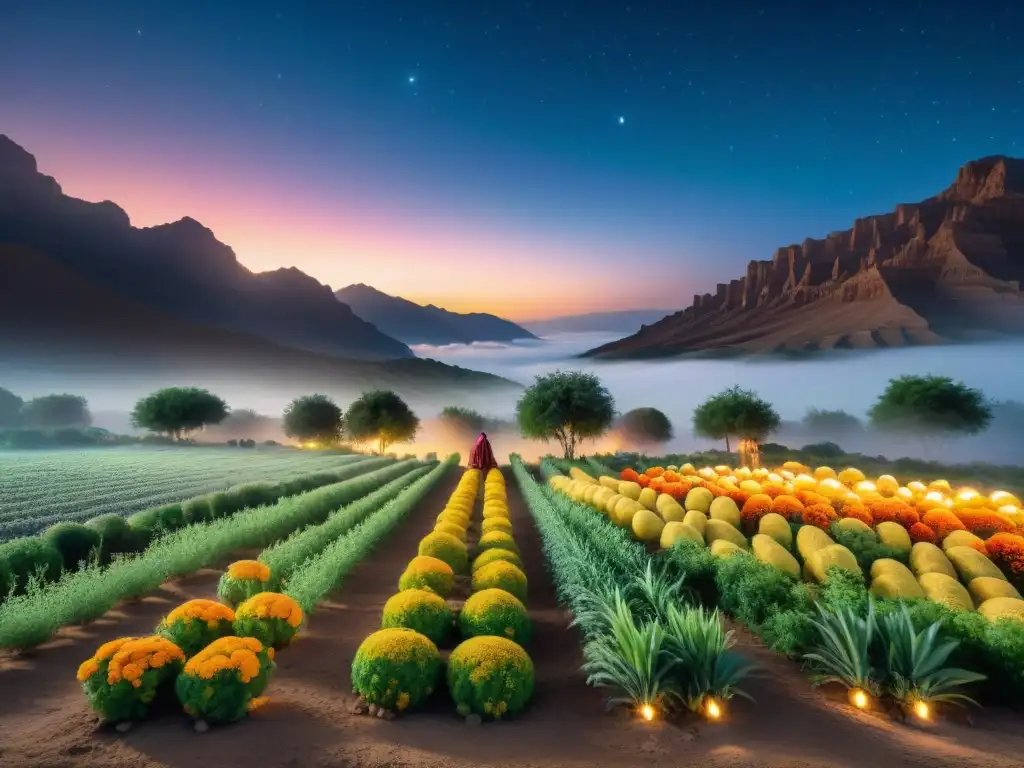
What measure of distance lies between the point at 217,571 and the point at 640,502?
10469mm

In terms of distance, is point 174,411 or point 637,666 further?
point 174,411

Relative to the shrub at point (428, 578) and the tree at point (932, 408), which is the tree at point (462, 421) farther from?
the shrub at point (428, 578)

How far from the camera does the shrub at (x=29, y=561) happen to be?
36.7 feet

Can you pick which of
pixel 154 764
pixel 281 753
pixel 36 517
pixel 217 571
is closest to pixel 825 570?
pixel 281 753

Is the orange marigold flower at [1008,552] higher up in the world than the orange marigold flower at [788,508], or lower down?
lower down

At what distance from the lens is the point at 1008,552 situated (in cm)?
1196

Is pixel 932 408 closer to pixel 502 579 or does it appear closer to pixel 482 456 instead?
pixel 482 456

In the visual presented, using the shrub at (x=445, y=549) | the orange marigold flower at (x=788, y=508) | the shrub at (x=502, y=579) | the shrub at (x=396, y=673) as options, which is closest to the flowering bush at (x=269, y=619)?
the shrub at (x=396, y=673)

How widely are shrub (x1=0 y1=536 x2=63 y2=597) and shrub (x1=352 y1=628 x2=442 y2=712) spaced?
760 centimetres

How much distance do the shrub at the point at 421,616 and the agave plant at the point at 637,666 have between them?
2421 millimetres

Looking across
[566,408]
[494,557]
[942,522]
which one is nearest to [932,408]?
[566,408]

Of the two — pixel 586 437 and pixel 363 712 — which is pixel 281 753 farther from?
pixel 586 437

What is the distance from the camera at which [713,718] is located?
6.54 m

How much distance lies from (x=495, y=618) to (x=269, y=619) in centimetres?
304
